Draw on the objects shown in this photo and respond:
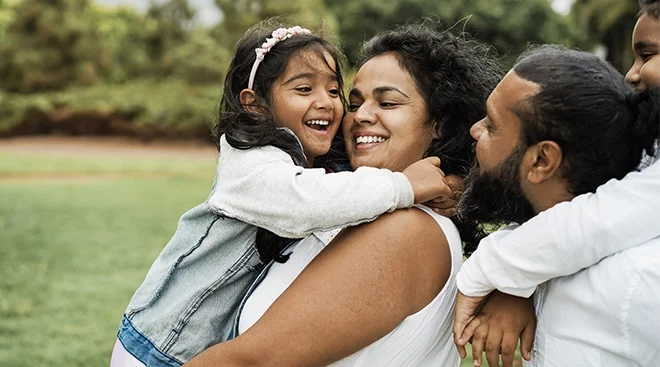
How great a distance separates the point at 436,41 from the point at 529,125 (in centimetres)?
77

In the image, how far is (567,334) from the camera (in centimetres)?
164

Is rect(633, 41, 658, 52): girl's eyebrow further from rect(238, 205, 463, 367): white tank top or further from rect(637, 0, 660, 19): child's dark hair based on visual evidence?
rect(238, 205, 463, 367): white tank top

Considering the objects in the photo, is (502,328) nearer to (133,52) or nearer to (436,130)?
(436,130)

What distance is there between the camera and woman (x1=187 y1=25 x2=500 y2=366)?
181 centimetres

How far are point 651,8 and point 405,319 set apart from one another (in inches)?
43.3

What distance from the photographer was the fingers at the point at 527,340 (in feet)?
5.90

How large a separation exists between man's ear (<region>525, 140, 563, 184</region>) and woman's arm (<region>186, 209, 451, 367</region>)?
0.33 m

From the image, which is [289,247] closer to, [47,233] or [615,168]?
[615,168]

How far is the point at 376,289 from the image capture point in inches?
71.5

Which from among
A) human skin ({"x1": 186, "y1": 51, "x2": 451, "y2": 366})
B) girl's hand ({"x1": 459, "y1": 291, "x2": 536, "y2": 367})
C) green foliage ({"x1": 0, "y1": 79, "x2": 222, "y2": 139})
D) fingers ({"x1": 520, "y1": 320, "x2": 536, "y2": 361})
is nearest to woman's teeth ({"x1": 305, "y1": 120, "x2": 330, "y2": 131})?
human skin ({"x1": 186, "y1": 51, "x2": 451, "y2": 366})

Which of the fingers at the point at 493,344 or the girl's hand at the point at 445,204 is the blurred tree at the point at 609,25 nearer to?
the girl's hand at the point at 445,204

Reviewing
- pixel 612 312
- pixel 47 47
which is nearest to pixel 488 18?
pixel 47 47

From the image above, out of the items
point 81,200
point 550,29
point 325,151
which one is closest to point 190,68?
point 81,200

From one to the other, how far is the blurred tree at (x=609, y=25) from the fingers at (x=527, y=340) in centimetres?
2084
